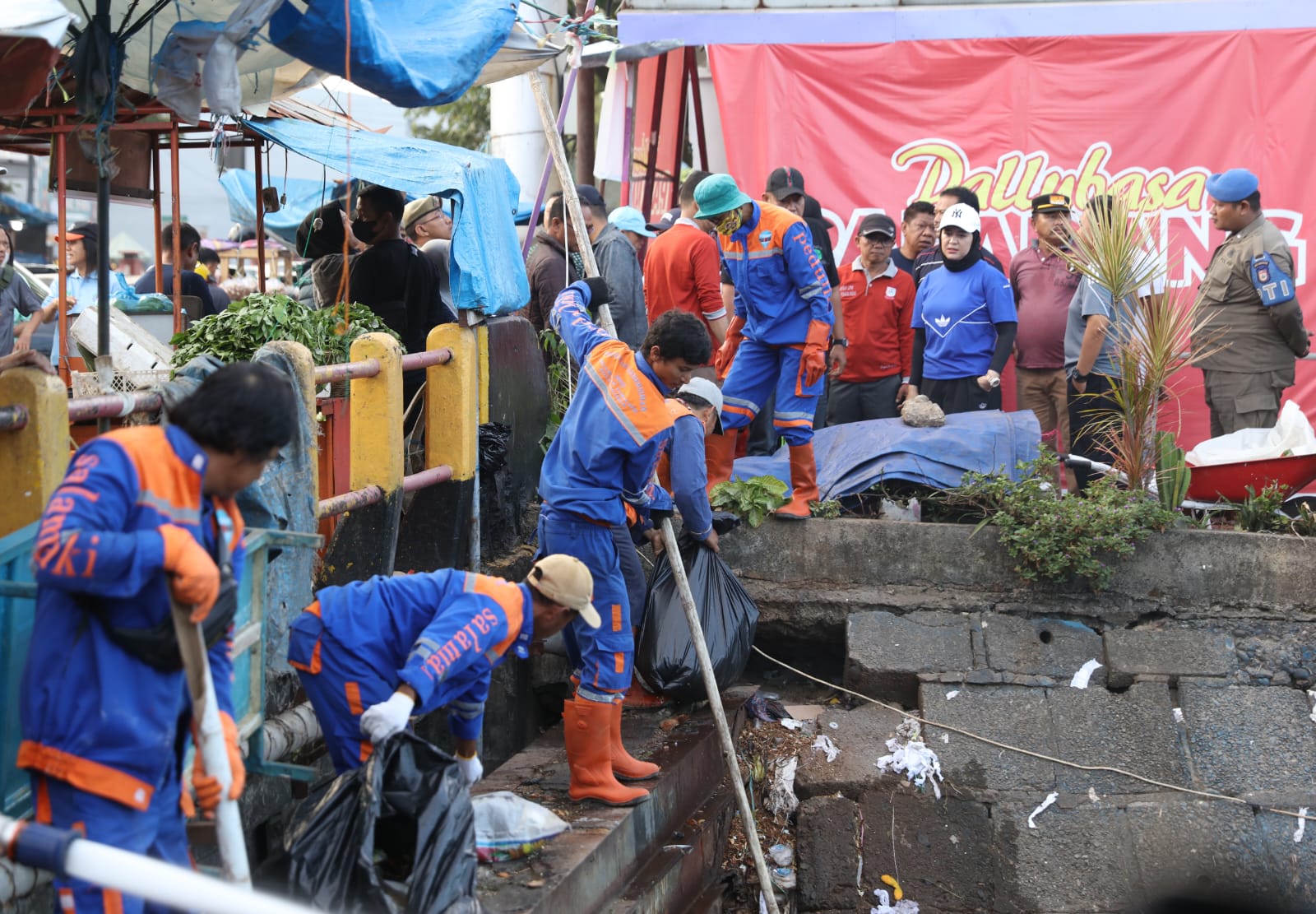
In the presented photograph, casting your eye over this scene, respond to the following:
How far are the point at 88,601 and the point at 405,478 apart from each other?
2850 millimetres

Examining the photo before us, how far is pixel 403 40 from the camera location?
16.1 feet

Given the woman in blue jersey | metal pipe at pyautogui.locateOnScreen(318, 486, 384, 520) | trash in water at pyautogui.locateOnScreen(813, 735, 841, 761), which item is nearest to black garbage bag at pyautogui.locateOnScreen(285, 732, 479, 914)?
metal pipe at pyautogui.locateOnScreen(318, 486, 384, 520)

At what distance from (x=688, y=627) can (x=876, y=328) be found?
2855 millimetres

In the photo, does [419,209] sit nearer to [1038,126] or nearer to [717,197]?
[717,197]

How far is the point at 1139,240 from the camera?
670 cm

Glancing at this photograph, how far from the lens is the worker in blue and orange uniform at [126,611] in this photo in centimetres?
A: 260

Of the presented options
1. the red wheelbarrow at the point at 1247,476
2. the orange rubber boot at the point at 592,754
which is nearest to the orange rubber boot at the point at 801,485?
the red wheelbarrow at the point at 1247,476

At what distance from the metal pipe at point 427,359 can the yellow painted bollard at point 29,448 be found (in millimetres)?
2224

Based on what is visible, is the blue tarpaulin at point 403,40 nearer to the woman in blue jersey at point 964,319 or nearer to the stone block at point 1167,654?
the woman in blue jersey at point 964,319

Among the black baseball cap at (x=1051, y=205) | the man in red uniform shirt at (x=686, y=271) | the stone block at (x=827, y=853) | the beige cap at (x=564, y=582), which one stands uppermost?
the black baseball cap at (x=1051, y=205)

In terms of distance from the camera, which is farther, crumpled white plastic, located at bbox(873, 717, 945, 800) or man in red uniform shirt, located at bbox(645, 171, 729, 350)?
man in red uniform shirt, located at bbox(645, 171, 729, 350)

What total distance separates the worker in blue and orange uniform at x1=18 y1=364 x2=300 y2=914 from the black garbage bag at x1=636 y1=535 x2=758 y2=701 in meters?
3.15

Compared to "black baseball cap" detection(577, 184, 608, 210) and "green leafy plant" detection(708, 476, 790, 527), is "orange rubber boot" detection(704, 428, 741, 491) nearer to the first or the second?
"green leafy plant" detection(708, 476, 790, 527)

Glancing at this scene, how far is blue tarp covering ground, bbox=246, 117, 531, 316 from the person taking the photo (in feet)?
19.0
